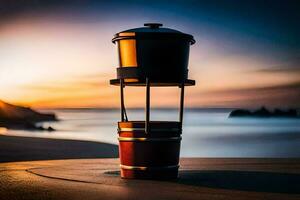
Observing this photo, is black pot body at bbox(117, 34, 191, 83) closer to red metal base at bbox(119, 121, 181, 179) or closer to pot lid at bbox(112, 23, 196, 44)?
pot lid at bbox(112, 23, 196, 44)

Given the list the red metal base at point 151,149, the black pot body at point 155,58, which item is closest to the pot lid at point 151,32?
the black pot body at point 155,58

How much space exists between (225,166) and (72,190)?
16.7 feet

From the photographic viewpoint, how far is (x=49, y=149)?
1980 centimetres

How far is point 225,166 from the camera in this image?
14.0 m

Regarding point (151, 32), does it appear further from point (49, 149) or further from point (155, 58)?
point (49, 149)

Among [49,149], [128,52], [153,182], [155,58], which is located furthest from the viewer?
[49,149]

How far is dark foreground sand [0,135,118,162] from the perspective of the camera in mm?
17469

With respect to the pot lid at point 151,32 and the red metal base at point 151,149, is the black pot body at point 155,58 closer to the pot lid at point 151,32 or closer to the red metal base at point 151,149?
the pot lid at point 151,32

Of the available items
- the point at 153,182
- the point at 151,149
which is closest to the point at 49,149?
the point at 151,149

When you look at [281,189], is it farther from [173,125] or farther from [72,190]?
[72,190]

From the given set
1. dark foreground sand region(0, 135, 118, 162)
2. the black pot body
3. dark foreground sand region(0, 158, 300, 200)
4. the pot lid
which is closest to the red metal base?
dark foreground sand region(0, 158, 300, 200)

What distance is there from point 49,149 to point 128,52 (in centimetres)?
907

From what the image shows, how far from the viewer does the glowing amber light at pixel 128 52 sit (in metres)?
11.3

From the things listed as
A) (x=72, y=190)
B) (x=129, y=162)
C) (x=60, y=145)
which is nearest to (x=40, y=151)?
(x=60, y=145)
